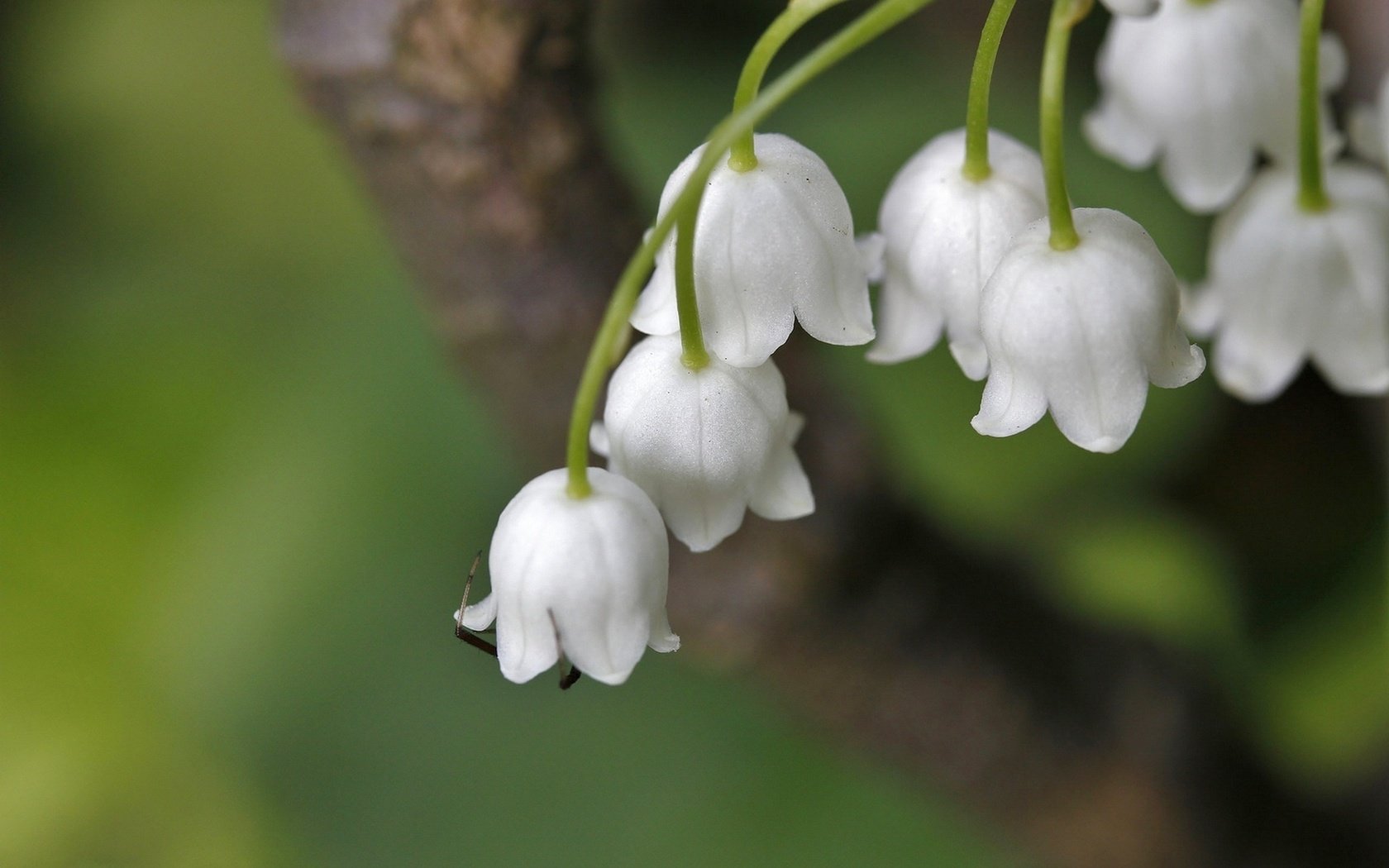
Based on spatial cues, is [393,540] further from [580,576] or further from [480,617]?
[580,576]

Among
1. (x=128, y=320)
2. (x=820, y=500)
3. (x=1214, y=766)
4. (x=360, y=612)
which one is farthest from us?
(x=128, y=320)

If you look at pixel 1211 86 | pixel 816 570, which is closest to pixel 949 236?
pixel 1211 86

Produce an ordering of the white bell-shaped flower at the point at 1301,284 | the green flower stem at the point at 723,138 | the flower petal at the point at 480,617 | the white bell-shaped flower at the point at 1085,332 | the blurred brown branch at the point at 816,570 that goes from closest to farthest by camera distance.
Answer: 1. the green flower stem at the point at 723,138
2. the white bell-shaped flower at the point at 1085,332
3. the flower petal at the point at 480,617
4. the white bell-shaped flower at the point at 1301,284
5. the blurred brown branch at the point at 816,570

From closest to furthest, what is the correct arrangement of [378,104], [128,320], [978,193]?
[978,193], [378,104], [128,320]

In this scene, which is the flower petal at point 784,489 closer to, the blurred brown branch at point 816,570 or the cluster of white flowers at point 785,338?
the cluster of white flowers at point 785,338

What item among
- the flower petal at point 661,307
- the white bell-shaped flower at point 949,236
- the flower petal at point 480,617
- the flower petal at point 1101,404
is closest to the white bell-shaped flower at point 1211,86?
the white bell-shaped flower at point 949,236

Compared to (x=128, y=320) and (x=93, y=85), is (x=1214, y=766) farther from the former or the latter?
(x=93, y=85)

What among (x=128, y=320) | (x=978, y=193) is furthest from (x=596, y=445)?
(x=128, y=320)
